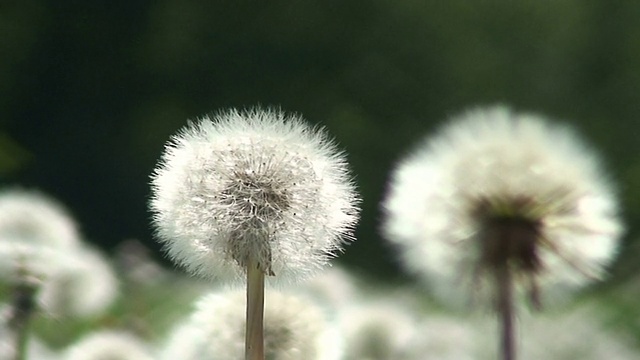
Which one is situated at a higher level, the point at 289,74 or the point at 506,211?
the point at 289,74

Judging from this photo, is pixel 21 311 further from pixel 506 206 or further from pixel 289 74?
pixel 289 74

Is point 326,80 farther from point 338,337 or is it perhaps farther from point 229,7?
point 338,337

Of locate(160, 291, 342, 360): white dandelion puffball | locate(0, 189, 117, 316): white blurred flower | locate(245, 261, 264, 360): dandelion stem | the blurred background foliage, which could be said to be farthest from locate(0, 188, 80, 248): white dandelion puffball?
the blurred background foliage

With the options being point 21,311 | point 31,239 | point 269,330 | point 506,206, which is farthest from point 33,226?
point 506,206

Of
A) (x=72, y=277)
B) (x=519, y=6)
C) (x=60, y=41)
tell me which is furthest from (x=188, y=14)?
(x=72, y=277)

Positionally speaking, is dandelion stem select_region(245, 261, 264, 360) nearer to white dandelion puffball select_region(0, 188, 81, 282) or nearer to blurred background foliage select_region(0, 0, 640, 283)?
white dandelion puffball select_region(0, 188, 81, 282)

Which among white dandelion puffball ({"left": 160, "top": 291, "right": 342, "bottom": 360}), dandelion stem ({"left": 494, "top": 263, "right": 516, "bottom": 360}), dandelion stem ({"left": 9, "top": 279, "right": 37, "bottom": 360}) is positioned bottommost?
A: dandelion stem ({"left": 494, "top": 263, "right": 516, "bottom": 360})

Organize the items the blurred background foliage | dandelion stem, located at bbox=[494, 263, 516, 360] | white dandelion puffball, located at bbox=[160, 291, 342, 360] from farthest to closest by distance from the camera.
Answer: the blurred background foliage → white dandelion puffball, located at bbox=[160, 291, 342, 360] → dandelion stem, located at bbox=[494, 263, 516, 360]
